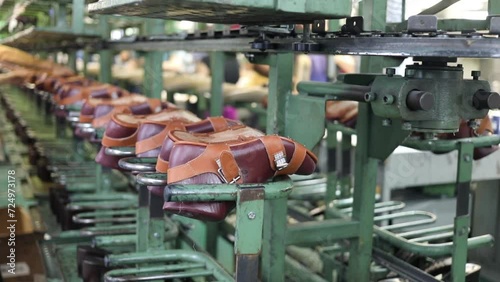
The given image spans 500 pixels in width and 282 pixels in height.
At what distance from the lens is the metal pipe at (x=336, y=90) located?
80.3 inches

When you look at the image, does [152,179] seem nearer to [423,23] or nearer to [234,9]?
[234,9]

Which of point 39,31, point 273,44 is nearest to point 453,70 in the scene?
point 273,44

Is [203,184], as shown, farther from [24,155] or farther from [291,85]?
[24,155]

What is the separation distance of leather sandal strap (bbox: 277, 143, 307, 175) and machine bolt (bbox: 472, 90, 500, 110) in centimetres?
48

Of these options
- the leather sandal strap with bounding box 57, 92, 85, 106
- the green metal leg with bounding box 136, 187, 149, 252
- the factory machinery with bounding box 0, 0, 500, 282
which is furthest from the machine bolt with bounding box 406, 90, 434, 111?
the leather sandal strap with bounding box 57, 92, 85, 106

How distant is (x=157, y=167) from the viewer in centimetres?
182

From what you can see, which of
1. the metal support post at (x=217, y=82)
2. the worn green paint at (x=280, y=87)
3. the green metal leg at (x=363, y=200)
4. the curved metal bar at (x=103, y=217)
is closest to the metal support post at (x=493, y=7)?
the worn green paint at (x=280, y=87)

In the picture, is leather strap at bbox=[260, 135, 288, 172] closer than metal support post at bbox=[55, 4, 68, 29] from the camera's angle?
Yes

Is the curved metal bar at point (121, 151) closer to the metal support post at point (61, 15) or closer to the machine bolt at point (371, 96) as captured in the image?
the machine bolt at point (371, 96)

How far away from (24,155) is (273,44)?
4.41 metres

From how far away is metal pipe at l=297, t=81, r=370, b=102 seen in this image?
2039 mm

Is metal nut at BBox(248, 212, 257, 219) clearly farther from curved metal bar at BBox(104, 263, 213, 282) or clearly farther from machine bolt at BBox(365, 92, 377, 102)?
curved metal bar at BBox(104, 263, 213, 282)

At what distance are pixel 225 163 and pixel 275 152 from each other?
136 mm

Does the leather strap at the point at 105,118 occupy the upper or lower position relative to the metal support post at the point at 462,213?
upper
